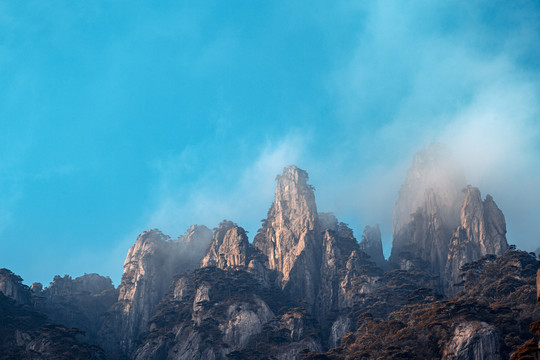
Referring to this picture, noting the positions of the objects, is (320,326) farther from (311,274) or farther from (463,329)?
(463,329)

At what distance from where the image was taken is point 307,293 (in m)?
126

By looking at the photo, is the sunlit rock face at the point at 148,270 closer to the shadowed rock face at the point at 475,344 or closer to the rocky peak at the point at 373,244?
the rocky peak at the point at 373,244

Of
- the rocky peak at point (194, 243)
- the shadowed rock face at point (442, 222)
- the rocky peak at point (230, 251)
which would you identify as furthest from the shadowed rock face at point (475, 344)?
the rocky peak at point (194, 243)

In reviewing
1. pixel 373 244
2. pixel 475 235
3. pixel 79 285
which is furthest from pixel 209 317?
pixel 373 244

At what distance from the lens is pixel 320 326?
356 feet

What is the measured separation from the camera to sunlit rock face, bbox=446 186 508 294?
4582 inches

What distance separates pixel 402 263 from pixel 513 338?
66.3 m

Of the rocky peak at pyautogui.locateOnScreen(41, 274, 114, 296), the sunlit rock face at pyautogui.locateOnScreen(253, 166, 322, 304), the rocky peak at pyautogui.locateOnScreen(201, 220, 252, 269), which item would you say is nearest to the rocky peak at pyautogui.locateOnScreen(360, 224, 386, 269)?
the sunlit rock face at pyautogui.locateOnScreen(253, 166, 322, 304)

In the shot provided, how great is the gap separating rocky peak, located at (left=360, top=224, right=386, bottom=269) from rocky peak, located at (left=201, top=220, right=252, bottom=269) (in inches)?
1695

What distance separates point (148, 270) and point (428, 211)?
79.5 meters

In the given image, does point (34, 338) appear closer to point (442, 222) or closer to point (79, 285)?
point (79, 285)

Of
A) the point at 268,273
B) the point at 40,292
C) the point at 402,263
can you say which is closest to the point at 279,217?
the point at 268,273

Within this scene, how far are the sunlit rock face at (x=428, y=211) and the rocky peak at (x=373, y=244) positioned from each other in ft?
21.3

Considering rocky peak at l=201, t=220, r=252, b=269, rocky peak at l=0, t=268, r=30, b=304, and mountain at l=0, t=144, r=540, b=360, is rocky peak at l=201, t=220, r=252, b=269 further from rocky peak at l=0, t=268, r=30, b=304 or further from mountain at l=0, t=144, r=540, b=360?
rocky peak at l=0, t=268, r=30, b=304
